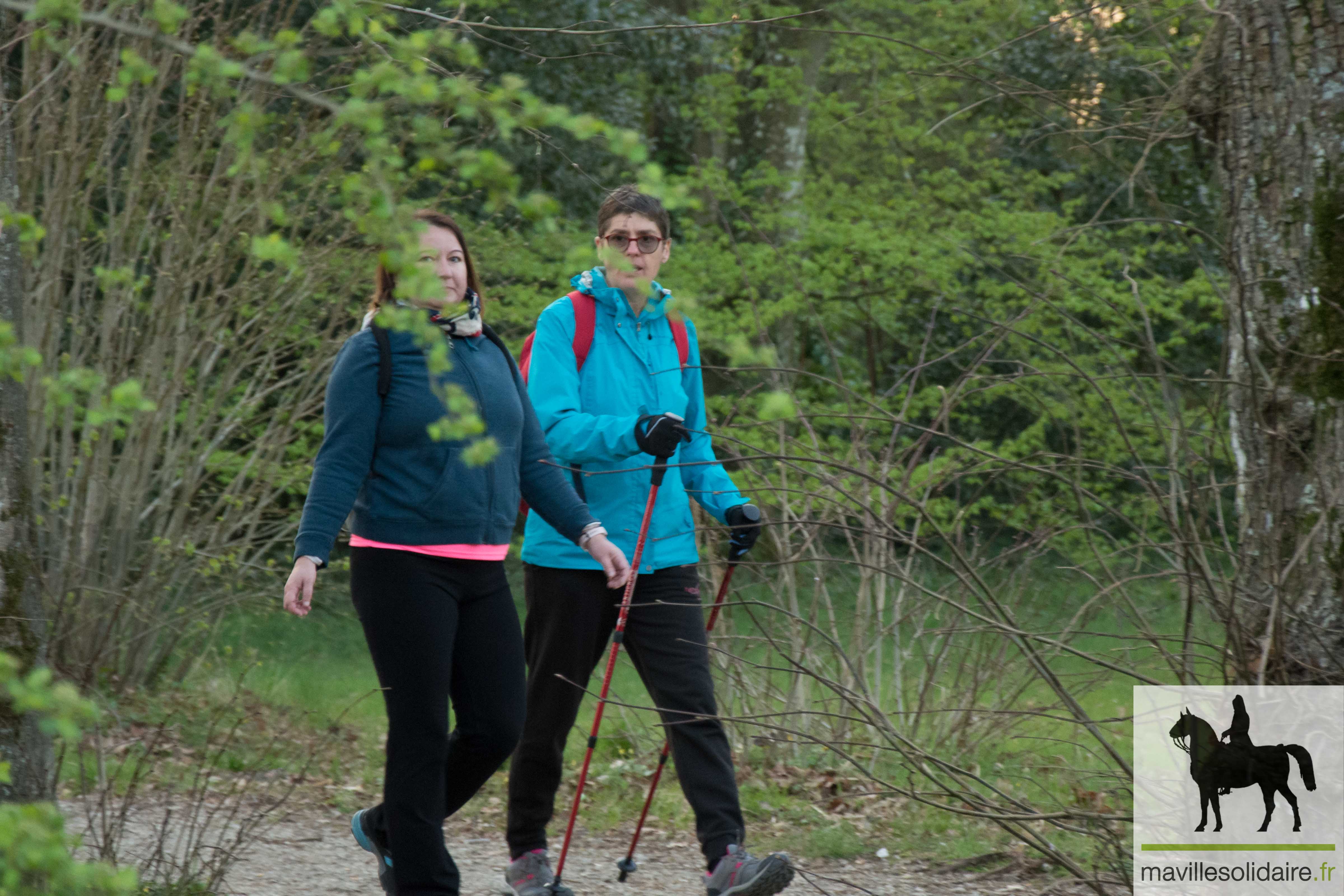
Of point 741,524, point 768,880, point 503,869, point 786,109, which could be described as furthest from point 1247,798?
point 786,109

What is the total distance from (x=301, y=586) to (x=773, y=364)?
1.65 metres

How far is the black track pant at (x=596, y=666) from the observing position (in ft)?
12.6

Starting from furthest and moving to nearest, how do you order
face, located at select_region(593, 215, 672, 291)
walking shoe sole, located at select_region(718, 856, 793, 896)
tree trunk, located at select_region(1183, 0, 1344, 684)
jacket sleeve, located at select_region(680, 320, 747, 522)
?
jacket sleeve, located at select_region(680, 320, 747, 522), face, located at select_region(593, 215, 672, 291), walking shoe sole, located at select_region(718, 856, 793, 896), tree trunk, located at select_region(1183, 0, 1344, 684)

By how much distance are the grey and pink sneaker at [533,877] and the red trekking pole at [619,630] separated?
1cm

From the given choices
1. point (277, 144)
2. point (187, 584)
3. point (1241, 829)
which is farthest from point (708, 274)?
point (1241, 829)

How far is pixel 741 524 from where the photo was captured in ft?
13.4

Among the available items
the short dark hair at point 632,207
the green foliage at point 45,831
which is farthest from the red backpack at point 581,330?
the green foliage at point 45,831

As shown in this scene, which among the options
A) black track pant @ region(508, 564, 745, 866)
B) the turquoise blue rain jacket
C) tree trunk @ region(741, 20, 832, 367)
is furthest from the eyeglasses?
tree trunk @ region(741, 20, 832, 367)

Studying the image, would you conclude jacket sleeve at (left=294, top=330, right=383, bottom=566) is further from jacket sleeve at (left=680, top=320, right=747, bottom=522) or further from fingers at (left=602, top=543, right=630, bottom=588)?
jacket sleeve at (left=680, top=320, right=747, bottom=522)

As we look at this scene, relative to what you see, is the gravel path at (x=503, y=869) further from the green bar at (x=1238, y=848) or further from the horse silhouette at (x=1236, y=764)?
the horse silhouette at (x=1236, y=764)

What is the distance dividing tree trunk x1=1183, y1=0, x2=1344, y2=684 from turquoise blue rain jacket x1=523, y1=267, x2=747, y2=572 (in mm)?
1455

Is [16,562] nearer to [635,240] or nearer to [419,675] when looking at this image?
[419,675]

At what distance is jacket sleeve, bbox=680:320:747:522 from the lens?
13.9ft

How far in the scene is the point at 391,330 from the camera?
3.47 meters
